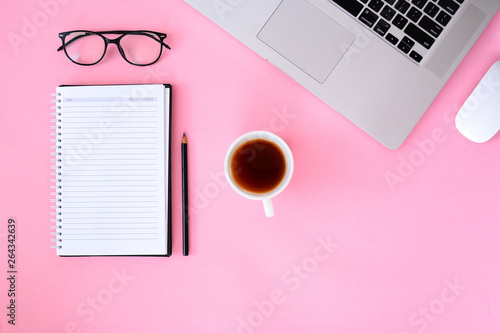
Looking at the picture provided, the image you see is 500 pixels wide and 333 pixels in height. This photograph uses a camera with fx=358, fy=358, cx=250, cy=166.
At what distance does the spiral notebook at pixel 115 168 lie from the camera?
72 cm

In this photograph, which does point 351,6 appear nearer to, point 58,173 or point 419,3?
point 419,3

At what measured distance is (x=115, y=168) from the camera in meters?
0.72

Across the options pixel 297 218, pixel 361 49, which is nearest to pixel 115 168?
pixel 297 218

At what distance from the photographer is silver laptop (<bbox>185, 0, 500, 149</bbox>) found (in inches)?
26.5

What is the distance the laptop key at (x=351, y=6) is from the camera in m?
0.68

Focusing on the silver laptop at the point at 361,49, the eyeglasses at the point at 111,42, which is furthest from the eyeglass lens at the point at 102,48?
the silver laptop at the point at 361,49

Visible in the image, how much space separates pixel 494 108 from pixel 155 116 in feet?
2.13

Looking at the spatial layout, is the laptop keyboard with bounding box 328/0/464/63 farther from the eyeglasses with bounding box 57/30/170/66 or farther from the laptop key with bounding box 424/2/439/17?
the eyeglasses with bounding box 57/30/170/66

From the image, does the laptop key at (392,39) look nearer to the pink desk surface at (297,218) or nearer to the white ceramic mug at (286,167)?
the pink desk surface at (297,218)

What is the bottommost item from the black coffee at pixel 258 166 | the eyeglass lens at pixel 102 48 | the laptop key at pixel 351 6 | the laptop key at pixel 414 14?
the black coffee at pixel 258 166

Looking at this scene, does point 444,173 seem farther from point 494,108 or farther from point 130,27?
point 130,27

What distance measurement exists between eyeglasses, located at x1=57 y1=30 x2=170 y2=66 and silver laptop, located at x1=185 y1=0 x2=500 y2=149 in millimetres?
122

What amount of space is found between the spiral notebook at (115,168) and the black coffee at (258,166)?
153mm

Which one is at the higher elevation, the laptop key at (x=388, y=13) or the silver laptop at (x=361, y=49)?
the laptop key at (x=388, y=13)
